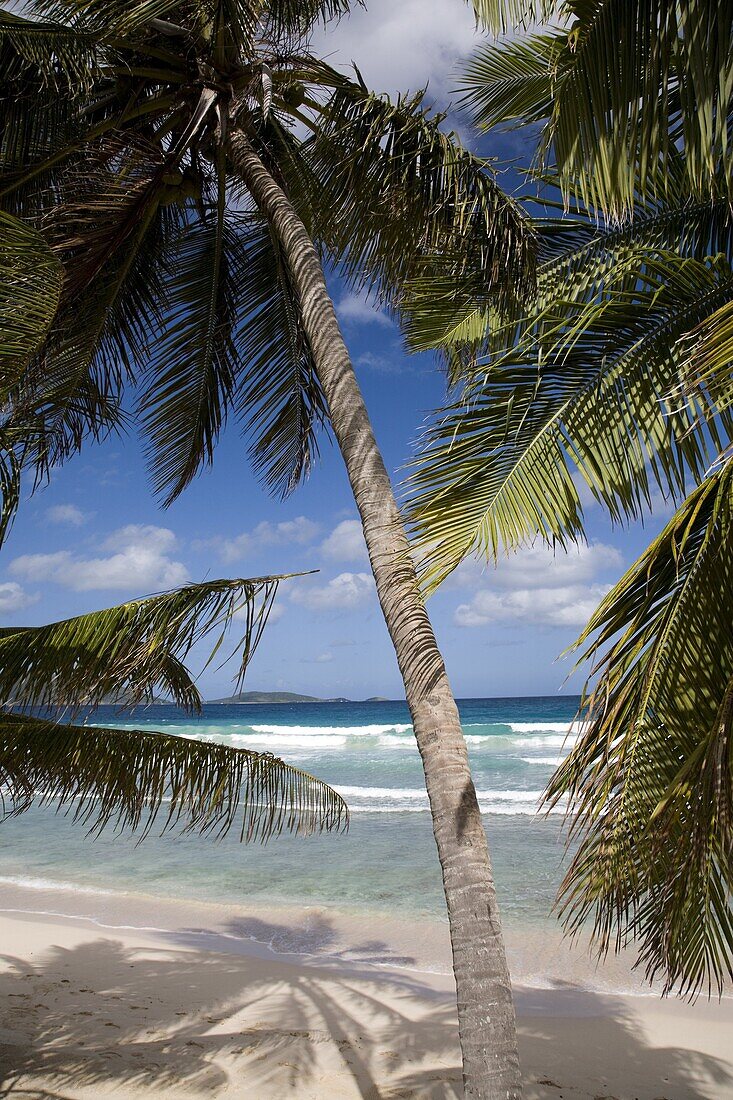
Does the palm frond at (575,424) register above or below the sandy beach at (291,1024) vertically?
above

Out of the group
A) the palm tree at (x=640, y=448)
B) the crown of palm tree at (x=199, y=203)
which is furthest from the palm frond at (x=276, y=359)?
the palm tree at (x=640, y=448)

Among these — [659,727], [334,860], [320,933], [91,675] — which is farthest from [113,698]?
[334,860]

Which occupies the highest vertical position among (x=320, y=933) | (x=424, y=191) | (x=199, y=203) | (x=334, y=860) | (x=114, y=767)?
(x=199, y=203)

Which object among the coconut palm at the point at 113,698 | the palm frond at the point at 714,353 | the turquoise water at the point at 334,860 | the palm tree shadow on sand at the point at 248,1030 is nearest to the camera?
the palm frond at the point at 714,353

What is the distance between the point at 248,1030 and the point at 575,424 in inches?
208

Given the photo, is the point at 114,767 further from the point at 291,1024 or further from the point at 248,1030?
the point at 291,1024

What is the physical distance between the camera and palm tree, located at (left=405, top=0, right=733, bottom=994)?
2203 millimetres

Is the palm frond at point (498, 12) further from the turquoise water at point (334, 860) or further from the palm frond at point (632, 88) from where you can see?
the turquoise water at point (334, 860)

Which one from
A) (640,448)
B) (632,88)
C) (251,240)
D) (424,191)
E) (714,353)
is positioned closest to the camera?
(714,353)

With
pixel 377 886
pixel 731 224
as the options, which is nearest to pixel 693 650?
pixel 731 224

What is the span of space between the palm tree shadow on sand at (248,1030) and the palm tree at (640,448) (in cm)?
305

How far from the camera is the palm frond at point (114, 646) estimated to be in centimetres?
342

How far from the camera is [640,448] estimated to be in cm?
310

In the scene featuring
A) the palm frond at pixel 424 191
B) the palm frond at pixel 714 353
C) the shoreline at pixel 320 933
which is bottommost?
the shoreline at pixel 320 933
